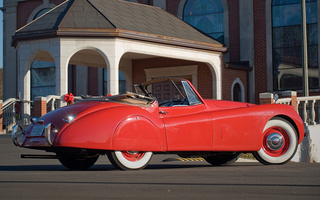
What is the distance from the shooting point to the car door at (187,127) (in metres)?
8.21

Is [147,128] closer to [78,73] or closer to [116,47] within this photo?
[116,47]

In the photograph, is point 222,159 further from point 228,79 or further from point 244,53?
point 244,53

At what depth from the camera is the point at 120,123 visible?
25.3ft

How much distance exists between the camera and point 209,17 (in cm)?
2747

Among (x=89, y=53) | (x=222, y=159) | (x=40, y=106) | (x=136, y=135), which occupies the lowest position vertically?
(x=222, y=159)

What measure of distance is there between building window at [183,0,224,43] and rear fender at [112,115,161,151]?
19.7 metres

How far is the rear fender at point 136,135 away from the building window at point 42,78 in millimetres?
23816

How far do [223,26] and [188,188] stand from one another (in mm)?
22132

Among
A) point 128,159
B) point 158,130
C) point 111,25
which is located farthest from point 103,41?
point 128,159

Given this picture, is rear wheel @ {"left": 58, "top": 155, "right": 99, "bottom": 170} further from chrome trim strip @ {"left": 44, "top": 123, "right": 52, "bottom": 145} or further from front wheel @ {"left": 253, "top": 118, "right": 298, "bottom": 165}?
front wheel @ {"left": 253, "top": 118, "right": 298, "bottom": 165}

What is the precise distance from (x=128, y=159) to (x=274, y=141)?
2.52 metres

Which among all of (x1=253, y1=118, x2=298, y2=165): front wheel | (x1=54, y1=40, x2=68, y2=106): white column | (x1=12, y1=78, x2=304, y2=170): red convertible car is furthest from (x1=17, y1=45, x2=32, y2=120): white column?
(x1=253, y1=118, x2=298, y2=165): front wheel

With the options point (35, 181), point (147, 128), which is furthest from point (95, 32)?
point (35, 181)

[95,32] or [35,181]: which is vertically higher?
[95,32]
